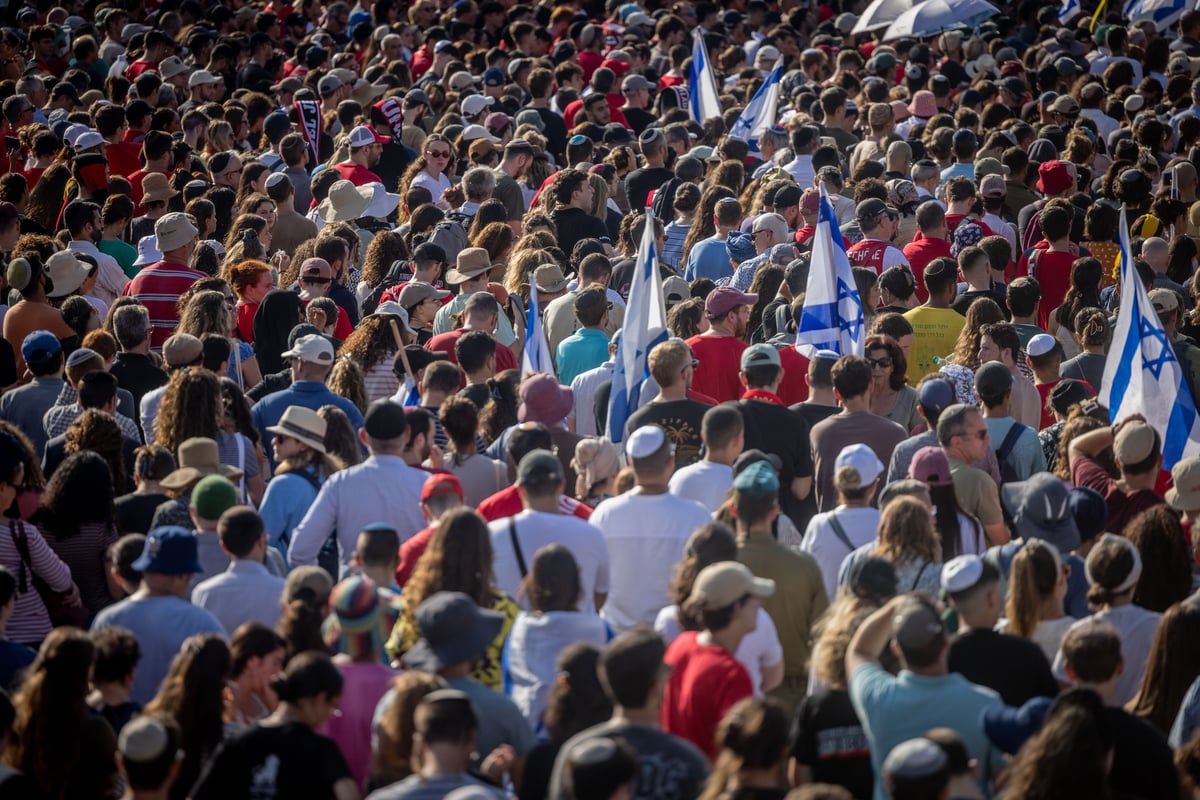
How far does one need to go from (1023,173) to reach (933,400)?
6.44 meters

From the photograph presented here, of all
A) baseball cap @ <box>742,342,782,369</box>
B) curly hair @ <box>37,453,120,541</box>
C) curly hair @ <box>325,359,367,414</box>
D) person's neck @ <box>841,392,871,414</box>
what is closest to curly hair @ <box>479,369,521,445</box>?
curly hair @ <box>325,359,367,414</box>

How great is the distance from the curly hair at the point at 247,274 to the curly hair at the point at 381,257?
3.60 feet

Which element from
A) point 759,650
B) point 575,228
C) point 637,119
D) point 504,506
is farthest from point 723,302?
point 637,119

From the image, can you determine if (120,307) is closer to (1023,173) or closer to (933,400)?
(933,400)

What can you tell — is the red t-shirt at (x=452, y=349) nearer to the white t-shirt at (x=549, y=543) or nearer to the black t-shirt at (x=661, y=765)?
the white t-shirt at (x=549, y=543)

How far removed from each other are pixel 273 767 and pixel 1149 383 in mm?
5547

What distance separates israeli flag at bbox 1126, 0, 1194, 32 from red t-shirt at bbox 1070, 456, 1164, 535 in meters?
13.8

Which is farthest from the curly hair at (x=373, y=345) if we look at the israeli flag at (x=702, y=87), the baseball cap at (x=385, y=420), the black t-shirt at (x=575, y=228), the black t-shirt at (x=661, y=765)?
the israeli flag at (x=702, y=87)

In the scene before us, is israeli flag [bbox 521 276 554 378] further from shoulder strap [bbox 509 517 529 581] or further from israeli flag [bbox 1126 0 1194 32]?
israeli flag [bbox 1126 0 1194 32]

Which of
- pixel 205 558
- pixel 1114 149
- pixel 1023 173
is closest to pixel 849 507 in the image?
pixel 205 558

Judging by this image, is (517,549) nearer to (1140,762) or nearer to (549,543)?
(549,543)

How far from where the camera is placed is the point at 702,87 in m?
18.0

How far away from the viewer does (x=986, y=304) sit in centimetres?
947

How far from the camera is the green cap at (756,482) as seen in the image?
21.5ft
